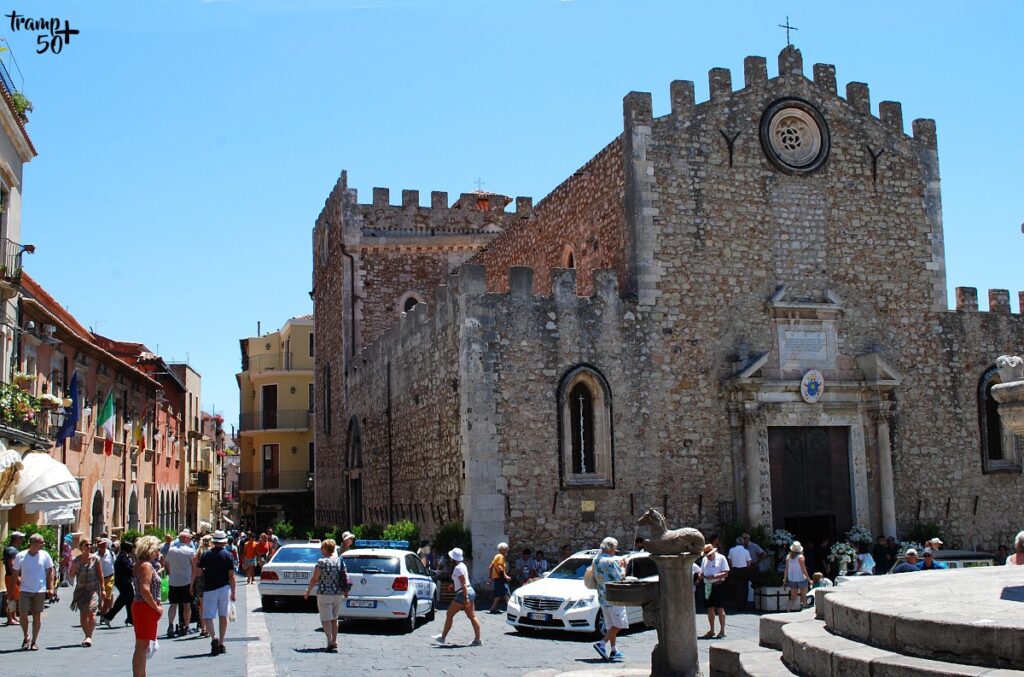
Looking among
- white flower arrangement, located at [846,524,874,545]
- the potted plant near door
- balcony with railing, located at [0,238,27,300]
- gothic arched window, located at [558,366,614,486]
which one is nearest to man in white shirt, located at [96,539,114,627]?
balcony with railing, located at [0,238,27,300]

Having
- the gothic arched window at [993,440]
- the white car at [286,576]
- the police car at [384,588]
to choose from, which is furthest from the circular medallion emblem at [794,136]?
the white car at [286,576]

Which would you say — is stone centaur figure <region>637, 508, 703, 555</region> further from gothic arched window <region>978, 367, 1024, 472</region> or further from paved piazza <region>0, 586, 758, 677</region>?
gothic arched window <region>978, 367, 1024, 472</region>

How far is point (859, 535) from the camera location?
877 inches

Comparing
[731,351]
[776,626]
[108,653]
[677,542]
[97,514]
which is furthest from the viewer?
[97,514]

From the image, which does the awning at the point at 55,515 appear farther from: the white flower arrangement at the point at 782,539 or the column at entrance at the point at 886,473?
the column at entrance at the point at 886,473

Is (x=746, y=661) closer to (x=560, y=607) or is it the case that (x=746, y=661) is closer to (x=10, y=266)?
(x=560, y=607)

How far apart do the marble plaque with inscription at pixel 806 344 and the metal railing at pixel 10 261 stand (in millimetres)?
15750

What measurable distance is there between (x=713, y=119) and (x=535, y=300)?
5714mm

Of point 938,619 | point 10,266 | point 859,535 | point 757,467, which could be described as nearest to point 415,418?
point 757,467

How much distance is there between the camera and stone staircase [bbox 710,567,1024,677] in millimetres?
6984

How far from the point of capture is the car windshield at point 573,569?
17.4 m

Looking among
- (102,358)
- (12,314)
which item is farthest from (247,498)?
(12,314)

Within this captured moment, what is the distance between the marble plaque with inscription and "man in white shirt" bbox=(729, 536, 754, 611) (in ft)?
15.7

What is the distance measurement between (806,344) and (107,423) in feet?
68.0
